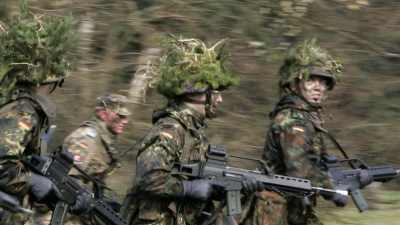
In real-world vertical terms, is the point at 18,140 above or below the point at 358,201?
above

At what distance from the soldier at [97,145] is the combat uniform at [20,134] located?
1093 millimetres

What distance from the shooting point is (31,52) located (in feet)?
20.0

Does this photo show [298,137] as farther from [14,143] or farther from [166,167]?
[14,143]

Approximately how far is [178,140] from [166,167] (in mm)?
229

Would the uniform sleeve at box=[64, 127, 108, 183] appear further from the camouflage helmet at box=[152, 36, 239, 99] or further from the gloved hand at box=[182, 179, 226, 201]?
the gloved hand at box=[182, 179, 226, 201]

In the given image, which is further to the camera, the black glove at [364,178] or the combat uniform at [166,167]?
the black glove at [364,178]

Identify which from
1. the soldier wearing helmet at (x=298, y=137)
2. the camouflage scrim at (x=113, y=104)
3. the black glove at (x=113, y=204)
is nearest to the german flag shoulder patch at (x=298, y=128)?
the soldier wearing helmet at (x=298, y=137)

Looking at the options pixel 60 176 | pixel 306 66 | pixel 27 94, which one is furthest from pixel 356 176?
pixel 27 94

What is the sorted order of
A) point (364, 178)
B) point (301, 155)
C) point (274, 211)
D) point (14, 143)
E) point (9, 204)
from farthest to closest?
point (364, 178)
point (274, 211)
point (301, 155)
point (14, 143)
point (9, 204)

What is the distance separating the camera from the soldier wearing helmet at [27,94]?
5676 mm

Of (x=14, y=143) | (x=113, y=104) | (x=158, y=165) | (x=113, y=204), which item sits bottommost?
(x=113, y=204)

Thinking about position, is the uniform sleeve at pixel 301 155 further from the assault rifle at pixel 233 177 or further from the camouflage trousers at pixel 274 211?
the camouflage trousers at pixel 274 211

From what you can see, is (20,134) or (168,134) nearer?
(20,134)

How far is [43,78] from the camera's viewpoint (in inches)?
238
